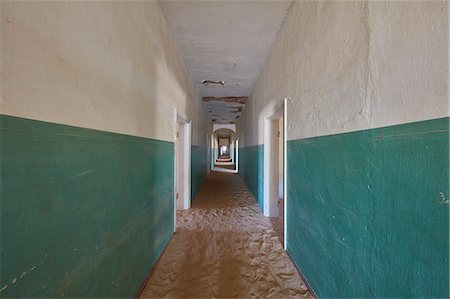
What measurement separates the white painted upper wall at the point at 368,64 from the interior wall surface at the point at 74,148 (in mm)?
1445

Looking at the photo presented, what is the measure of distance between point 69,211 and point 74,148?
0.28 m

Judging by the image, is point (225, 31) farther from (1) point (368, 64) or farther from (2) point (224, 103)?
(2) point (224, 103)

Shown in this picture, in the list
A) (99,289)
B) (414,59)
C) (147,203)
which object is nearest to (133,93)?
(147,203)

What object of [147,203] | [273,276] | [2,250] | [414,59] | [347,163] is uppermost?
[414,59]

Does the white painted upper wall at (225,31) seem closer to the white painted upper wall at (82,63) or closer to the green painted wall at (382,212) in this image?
the white painted upper wall at (82,63)

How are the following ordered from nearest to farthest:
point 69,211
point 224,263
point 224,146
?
1. point 69,211
2. point 224,263
3. point 224,146

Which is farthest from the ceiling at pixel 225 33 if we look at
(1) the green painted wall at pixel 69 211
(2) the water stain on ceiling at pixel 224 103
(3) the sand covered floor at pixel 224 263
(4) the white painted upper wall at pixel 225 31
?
(3) the sand covered floor at pixel 224 263

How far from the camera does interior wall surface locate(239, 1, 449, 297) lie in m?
0.73

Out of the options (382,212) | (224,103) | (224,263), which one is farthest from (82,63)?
(224,103)

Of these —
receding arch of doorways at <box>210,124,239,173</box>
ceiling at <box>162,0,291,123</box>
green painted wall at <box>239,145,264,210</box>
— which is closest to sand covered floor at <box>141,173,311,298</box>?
green painted wall at <box>239,145,264,210</box>

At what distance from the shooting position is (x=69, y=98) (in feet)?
2.83

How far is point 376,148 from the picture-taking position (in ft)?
3.25

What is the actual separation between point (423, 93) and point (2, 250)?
155 cm

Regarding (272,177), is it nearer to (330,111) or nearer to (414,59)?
(330,111)
